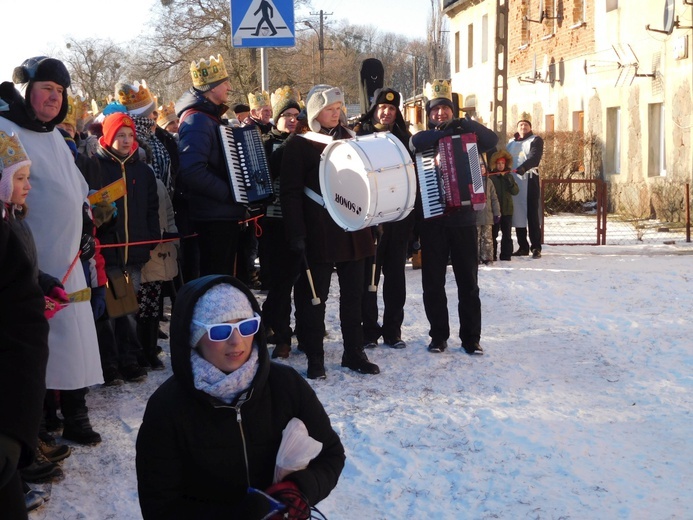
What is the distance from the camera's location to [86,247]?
516 centimetres

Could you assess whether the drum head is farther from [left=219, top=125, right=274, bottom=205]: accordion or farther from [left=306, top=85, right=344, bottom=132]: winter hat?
[left=219, top=125, right=274, bottom=205]: accordion

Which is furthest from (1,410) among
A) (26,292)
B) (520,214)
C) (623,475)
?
(520,214)

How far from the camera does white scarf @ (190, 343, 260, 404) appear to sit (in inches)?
107

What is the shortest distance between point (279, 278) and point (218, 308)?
4569mm

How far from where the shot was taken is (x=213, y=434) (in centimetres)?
278

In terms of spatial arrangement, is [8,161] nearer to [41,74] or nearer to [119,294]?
[41,74]

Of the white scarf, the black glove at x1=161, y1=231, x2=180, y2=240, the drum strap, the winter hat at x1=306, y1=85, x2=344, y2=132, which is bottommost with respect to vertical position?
the white scarf

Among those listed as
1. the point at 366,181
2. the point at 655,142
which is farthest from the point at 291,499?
the point at 655,142

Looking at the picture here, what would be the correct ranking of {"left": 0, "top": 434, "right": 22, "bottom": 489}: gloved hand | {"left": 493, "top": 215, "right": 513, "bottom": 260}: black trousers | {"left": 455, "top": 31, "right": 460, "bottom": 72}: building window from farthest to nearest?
{"left": 455, "top": 31, "right": 460, "bottom": 72}: building window
{"left": 493, "top": 215, "right": 513, "bottom": 260}: black trousers
{"left": 0, "top": 434, "right": 22, "bottom": 489}: gloved hand

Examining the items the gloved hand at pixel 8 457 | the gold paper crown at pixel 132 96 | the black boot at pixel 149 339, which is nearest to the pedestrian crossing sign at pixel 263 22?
the gold paper crown at pixel 132 96

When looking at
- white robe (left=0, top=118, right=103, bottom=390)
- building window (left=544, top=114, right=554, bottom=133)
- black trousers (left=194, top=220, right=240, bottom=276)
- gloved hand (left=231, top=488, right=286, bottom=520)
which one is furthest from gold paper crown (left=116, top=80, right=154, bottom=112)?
building window (left=544, top=114, right=554, bottom=133)

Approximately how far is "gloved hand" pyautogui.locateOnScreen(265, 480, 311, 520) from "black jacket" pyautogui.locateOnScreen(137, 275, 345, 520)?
37 millimetres

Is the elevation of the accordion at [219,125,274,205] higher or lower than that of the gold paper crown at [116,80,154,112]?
lower

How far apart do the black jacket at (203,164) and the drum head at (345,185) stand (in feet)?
2.74
